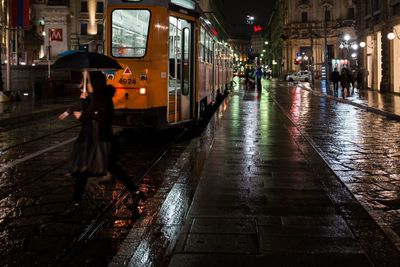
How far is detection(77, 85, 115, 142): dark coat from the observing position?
22.2 ft

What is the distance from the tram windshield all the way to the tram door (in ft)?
2.55

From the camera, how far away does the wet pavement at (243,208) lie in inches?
212

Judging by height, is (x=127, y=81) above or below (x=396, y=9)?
below

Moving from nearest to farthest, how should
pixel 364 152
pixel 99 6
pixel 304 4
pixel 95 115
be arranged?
1. pixel 95 115
2. pixel 364 152
3. pixel 99 6
4. pixel 304 4

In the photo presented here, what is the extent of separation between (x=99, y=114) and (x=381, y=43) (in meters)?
33.6

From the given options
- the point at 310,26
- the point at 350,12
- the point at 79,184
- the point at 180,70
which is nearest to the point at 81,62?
the point at 79,184

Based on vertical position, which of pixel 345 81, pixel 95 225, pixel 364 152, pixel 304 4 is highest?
pixel 304 4

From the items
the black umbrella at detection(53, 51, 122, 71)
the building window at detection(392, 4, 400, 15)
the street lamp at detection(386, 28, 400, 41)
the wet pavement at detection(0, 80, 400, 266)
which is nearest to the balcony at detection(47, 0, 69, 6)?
the building window at detection(392, 4, 400, 15)

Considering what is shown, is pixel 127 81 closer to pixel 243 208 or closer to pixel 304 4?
pixel 243 208

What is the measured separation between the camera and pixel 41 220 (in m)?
6.74

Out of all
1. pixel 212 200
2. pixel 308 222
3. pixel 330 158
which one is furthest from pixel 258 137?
pixel 308 222

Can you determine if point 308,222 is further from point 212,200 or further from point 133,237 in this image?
point 133,237

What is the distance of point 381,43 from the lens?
37.2m

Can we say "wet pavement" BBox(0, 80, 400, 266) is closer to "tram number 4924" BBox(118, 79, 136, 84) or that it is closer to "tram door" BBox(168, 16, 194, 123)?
"tram door" BBox(168, 16, 194, 123)
